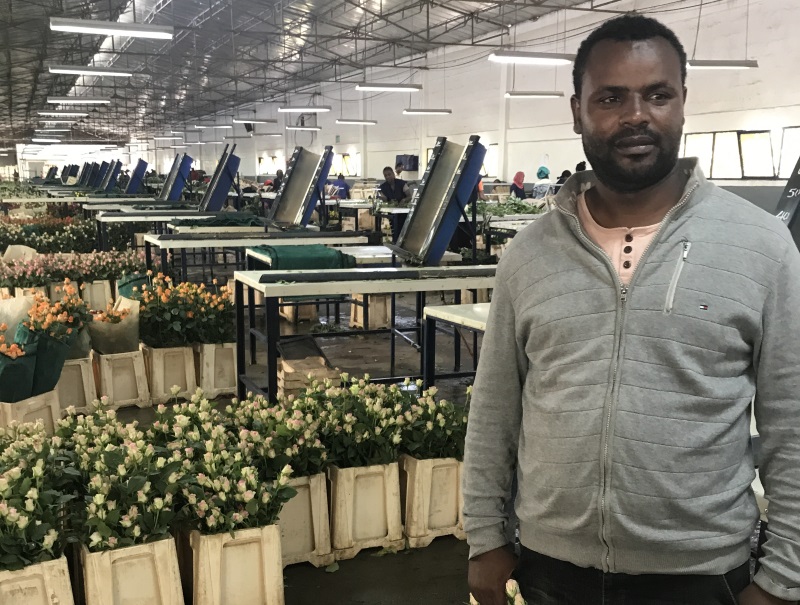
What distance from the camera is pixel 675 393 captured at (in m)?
1.17

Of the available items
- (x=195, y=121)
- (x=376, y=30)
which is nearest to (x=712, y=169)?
(x=376, y=30)

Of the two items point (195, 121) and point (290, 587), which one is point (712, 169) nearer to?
point (290, 587)

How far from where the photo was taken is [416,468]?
3.04 metres

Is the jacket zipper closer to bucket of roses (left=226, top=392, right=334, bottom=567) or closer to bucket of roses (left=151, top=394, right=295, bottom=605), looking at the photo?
bucket of roses (left=151, top=394, right=295, bottom=605)

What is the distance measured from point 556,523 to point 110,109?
36785 millimetres

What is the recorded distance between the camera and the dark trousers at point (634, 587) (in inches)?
48.1

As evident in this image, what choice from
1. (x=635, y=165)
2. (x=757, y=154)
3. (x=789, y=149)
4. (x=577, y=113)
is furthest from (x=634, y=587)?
(x=757, y=154)

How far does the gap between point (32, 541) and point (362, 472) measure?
121 cm

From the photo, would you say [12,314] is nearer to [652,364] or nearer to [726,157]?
[652,364]

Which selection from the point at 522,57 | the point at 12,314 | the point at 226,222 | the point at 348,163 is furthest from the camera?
the point at 348,163

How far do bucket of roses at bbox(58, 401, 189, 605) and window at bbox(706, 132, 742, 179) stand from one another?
39.6ft

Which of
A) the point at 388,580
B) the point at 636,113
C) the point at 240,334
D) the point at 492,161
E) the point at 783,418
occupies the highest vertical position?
the point at 492,161

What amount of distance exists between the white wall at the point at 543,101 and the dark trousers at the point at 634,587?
12.0 m

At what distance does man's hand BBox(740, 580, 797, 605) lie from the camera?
1169 millimetres
